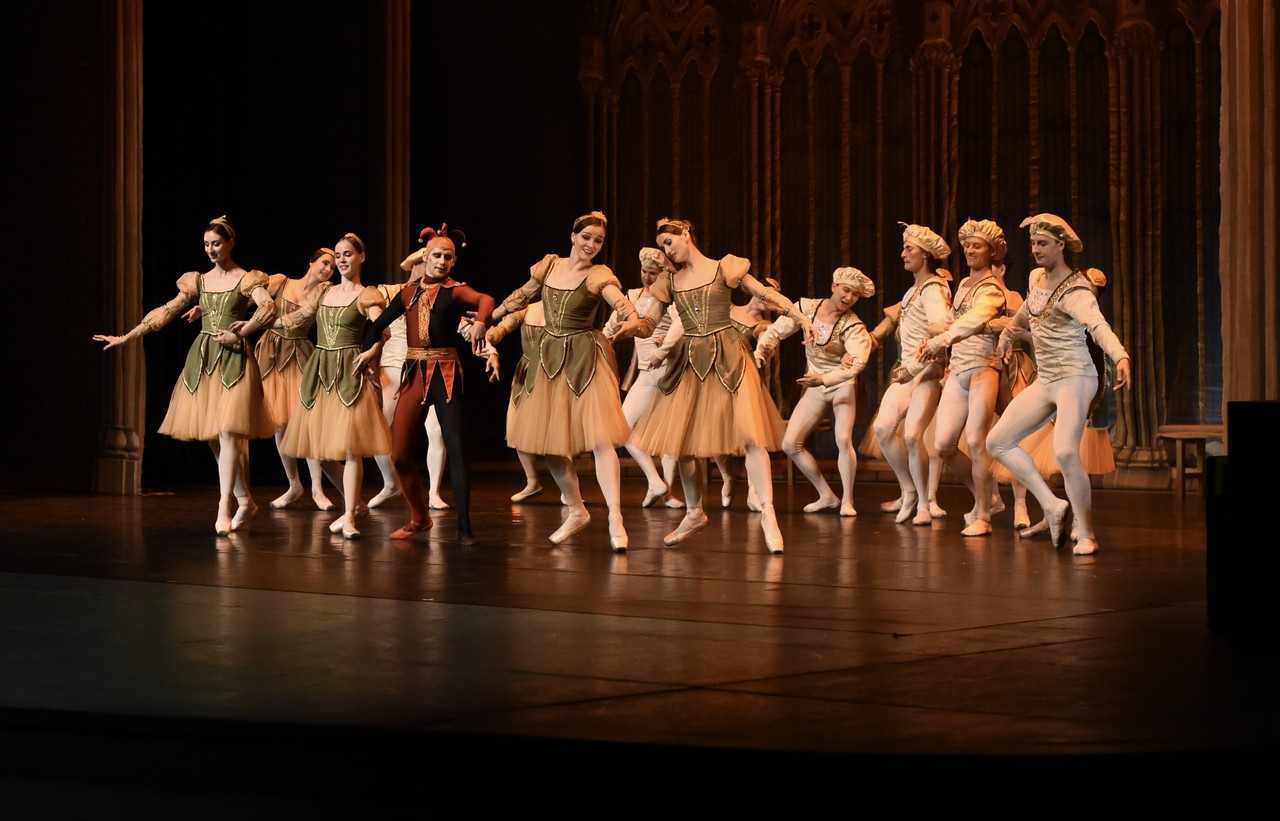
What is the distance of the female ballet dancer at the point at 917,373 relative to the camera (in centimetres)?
941

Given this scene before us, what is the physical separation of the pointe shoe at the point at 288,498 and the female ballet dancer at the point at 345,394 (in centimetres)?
155

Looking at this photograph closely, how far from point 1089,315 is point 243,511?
15.3 ft

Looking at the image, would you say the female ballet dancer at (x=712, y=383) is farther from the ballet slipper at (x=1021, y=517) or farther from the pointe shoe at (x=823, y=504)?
the pointe shoe at (x=823, y=504)

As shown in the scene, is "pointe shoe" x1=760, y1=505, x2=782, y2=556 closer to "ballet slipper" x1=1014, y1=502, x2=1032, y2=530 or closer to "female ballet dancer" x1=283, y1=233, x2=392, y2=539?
"ballet slipper" x1=1014, y1=502, x2=1032, y2=530

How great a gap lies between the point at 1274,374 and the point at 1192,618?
9.81 feet

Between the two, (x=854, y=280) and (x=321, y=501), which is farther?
(x=321, y=501)

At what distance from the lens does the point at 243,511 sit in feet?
28.7

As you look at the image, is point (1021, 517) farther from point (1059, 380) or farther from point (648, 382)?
point (648, 382)

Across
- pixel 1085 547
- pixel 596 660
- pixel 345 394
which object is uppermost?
pixel 345 394

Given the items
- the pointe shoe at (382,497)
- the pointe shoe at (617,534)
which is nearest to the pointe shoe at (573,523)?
the pointe shoe at (617,534)

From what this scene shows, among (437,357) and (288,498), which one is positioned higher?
(437,357)

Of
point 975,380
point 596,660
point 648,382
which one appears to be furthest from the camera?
point 648,382

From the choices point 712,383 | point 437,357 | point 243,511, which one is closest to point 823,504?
point 712,383

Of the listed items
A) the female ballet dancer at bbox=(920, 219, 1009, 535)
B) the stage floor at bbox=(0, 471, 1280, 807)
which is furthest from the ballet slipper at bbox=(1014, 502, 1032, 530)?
the stage floor at bbox=(0, 471, 1280, 807)
